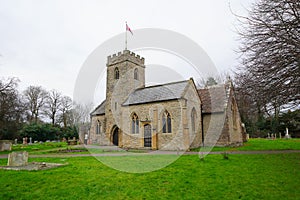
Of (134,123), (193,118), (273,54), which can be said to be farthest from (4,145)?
(273,54)

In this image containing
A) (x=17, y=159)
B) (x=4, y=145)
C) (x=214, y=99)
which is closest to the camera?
(x=17, y=159)

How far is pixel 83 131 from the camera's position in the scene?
125 feet

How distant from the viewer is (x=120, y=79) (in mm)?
27641

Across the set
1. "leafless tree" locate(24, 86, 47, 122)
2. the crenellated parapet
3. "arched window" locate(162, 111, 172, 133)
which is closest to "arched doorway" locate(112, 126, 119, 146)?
"arched window" locate(162, 111, 172, 133)

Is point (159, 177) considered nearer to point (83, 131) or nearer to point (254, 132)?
point (83, 131)

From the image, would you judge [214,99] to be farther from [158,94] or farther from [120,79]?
[120,79]

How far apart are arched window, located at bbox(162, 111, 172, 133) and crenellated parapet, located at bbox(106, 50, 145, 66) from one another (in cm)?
1113

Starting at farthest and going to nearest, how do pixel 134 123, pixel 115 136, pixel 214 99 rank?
1. pixel 115 136
2. pixel 214 99
3. pixel 134 123

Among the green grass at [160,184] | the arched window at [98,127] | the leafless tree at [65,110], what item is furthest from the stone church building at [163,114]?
the leafless tree at [65,110]

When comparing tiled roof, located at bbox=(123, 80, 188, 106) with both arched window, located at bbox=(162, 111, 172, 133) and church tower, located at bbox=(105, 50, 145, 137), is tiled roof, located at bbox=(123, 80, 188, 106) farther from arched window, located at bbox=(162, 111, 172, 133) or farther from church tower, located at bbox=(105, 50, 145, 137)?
church tower, located at bbox=(105, 50, 145, 137)

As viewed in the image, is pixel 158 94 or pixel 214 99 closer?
pixel 158 94

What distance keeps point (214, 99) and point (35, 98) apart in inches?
1507

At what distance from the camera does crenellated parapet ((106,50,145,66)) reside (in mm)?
27469

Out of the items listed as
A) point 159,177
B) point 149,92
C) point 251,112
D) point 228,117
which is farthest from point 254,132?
point 159,177
